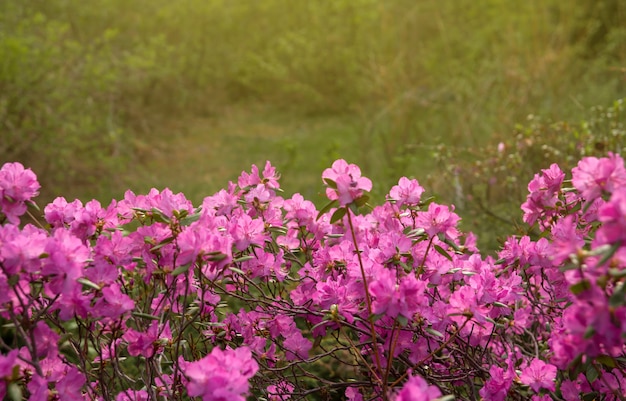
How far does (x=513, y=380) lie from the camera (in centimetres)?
136

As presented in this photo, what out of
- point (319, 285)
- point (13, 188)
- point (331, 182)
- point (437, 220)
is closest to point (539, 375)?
point (437, 220)

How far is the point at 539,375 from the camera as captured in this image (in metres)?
1.33

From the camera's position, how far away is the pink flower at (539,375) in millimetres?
1311

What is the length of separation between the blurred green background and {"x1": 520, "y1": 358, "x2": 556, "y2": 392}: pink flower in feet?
5.98

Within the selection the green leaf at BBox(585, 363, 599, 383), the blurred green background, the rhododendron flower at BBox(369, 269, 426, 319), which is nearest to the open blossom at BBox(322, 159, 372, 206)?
the rhododendron flower at BBox(369, 269, 426, 319)

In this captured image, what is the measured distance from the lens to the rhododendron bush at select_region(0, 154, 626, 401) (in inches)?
39.4

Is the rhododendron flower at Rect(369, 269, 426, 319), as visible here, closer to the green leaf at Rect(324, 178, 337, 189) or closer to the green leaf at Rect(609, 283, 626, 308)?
the green leaf at Rect(324, 178, 337, 189)

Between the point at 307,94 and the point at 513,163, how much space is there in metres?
5.99

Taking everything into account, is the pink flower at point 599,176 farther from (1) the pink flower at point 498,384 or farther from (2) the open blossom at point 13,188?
(2) the open blossom at point 13,188

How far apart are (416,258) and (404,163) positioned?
326cm

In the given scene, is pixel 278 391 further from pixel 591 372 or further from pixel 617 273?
pixel 617 273

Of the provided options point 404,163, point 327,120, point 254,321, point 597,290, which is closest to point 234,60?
point 327,120

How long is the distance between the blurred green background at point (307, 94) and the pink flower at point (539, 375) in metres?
1.82

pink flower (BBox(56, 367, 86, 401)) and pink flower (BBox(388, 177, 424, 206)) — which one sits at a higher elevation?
pink flower (BBox(388, 177, 424, 206))
